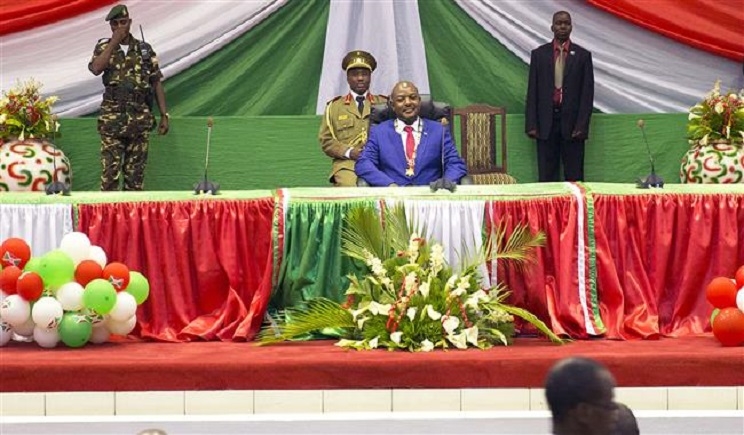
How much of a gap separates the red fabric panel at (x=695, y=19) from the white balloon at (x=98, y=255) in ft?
14.5

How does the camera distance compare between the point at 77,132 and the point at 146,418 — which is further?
the point at 77,132

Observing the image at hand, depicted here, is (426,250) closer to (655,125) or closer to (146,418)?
(146,418)

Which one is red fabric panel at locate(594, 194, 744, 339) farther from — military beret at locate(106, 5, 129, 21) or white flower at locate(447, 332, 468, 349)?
military beret at locate(106, 5, 129, 21)

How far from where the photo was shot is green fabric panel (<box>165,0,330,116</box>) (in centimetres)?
1022

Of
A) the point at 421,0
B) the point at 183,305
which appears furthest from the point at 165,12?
the point at 183,305

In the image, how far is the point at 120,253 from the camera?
24.1 feet

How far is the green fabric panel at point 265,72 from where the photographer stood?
33.5 ft

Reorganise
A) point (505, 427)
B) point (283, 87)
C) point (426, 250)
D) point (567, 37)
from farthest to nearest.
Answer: point (283, 87)
point (567, 37)
point (426, 250)
point (505, 427)

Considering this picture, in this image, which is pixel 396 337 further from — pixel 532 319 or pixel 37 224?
pixel 37 224

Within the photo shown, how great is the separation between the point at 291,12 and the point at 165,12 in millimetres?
869

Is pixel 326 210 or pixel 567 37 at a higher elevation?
pixel 567 37

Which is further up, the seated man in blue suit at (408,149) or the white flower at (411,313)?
the seated man in blue suit at (408,149)

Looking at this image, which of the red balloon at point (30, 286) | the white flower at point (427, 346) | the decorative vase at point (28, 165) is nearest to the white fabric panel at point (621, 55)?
the decorative vase at point (28, 165)

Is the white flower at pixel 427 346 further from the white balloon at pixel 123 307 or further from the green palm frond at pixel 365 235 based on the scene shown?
the white balloon at pixel 123 307
